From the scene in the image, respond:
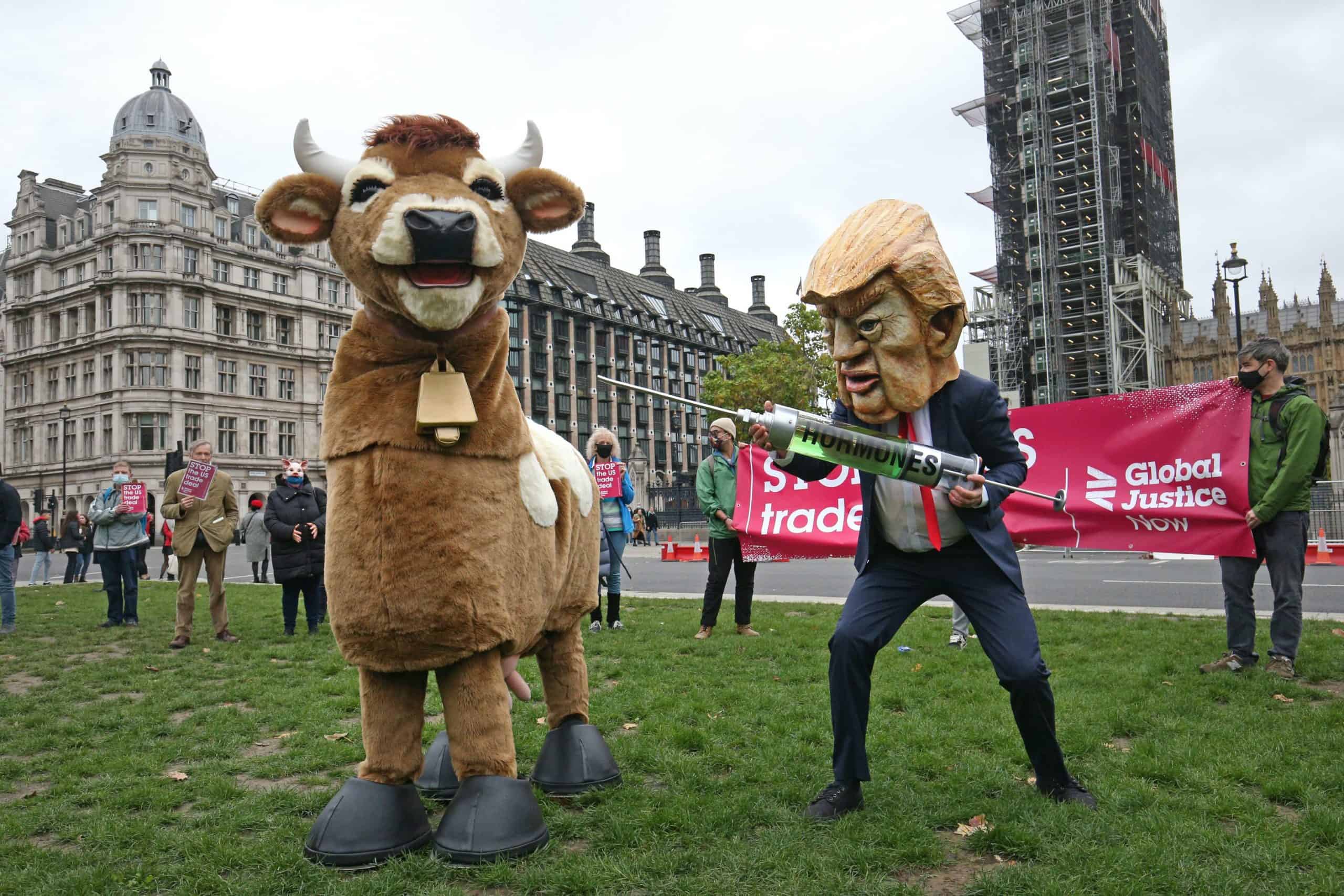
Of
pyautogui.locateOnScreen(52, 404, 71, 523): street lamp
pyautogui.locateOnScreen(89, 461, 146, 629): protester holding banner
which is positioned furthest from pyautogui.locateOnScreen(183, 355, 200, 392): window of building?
pyautogui.locateOnScreen(89, 461, 146, 629): protester holding banner

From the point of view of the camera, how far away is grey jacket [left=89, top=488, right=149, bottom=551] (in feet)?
37.2

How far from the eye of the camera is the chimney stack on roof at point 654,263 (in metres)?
88.9

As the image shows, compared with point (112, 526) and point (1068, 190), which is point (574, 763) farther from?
point (1068, 190)

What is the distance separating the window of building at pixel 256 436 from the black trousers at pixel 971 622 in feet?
193

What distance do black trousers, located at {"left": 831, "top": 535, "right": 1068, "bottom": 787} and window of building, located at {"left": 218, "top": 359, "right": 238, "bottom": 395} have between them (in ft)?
192

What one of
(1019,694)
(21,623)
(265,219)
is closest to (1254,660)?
(1019,694)

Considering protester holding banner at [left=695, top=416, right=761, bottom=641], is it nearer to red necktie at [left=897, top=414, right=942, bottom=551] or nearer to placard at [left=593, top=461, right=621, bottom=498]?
placard at [left=593, top=461, right=621, bottom=498]

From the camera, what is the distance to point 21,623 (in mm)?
12062

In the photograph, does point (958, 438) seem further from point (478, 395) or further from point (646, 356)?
point (646, 356)

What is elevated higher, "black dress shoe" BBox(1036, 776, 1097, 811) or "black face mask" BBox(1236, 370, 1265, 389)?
"black face mask" BBox(1236, 370, 1265, 389)

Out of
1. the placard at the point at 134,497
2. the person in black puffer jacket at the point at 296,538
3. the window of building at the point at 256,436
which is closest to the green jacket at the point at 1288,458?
the person in black puffer jacket at the point at 296,538

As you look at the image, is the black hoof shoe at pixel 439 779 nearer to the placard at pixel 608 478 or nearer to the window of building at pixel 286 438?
the placard at pixel 608 478

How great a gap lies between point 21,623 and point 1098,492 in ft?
42.2

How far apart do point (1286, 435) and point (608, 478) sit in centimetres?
644
